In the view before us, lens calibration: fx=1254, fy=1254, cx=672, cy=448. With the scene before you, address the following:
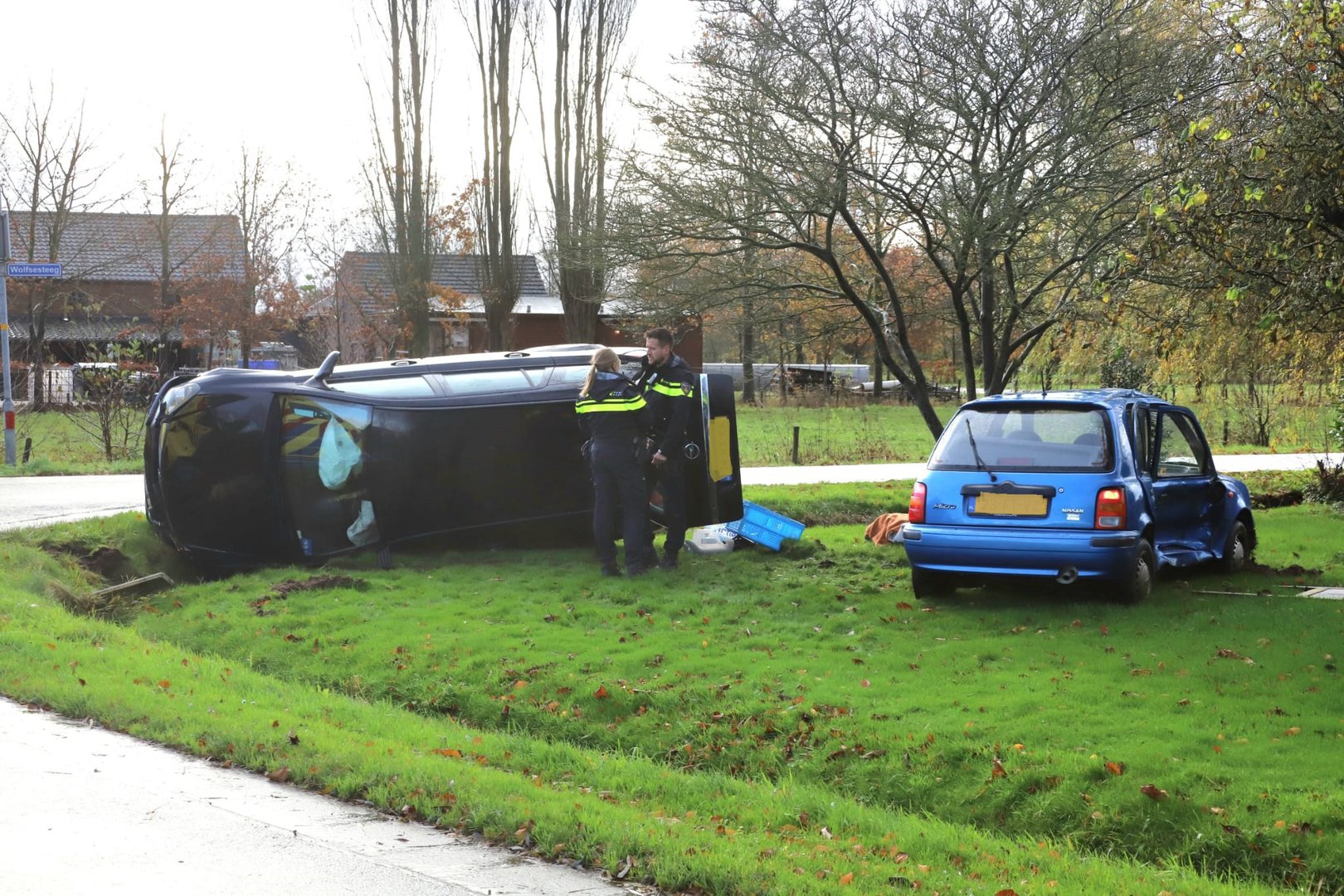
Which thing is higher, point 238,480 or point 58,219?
point 58,219

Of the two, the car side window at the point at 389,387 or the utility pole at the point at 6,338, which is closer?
the car side window at the point at 389,387

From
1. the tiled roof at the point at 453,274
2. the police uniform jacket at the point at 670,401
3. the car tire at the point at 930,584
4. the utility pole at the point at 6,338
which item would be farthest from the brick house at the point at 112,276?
the car tire at the point at 930,584

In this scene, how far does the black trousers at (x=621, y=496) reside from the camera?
35.7ft

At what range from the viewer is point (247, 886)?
4.42m

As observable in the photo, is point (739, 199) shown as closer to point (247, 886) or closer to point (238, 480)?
point (238, 480)

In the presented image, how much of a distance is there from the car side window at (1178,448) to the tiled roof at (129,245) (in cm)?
3619

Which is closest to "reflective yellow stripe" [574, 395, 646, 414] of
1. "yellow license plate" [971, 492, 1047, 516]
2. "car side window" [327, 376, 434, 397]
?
"car side window" [327, 376, 434, 397]

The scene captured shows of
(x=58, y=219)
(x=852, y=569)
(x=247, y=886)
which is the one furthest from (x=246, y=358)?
(x=247, y=886)

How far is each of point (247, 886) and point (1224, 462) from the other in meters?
23.1

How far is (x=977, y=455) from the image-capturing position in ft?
30.8

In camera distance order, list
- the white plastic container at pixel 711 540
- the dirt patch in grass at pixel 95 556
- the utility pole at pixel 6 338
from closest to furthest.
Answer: the dirt patch in grass at pixel 95 556
the white plastic container at pixel 711 540
the utility pole at pixel 6 338

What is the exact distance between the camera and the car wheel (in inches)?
356

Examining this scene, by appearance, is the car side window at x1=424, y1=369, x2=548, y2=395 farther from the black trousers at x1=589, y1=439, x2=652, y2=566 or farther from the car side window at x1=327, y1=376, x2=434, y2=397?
the black trousers at x1=589, y1=439, x2=652, y2=566

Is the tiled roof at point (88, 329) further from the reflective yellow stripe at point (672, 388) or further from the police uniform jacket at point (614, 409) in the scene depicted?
the reflective yellow stripe at point (672, 388)
